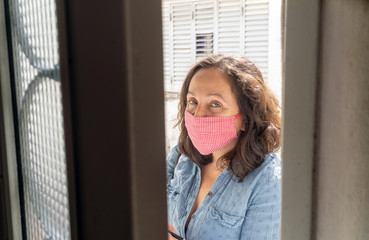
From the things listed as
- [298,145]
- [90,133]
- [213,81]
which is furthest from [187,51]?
[90,133]

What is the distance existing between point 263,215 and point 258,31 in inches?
92.2

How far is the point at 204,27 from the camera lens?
360cm

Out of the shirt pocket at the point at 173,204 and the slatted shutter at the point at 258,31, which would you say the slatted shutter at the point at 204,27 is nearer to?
the slatted shutter at the point at 258,31

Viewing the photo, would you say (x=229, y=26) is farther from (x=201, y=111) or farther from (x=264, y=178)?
(x=264, y=178)

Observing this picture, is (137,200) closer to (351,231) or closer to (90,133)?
(90,133)

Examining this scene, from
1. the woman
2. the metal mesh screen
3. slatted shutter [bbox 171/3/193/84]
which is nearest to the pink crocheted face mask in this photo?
the woman

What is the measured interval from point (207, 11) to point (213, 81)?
2175 millimetres

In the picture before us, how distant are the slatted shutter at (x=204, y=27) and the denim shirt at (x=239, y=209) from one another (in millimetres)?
2267

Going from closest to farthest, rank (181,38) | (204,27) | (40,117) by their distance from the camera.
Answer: (40,117), (204,27), (181,38)

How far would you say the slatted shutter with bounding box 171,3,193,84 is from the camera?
3697mm

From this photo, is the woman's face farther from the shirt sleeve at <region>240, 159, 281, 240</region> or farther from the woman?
the shirt sleeve at <region>240, 159, 281, 240</region>

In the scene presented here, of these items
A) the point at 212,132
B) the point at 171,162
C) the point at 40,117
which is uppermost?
the point at 40,117

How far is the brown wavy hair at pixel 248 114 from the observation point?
5.17 ft

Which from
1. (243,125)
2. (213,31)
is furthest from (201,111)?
(213,31)
